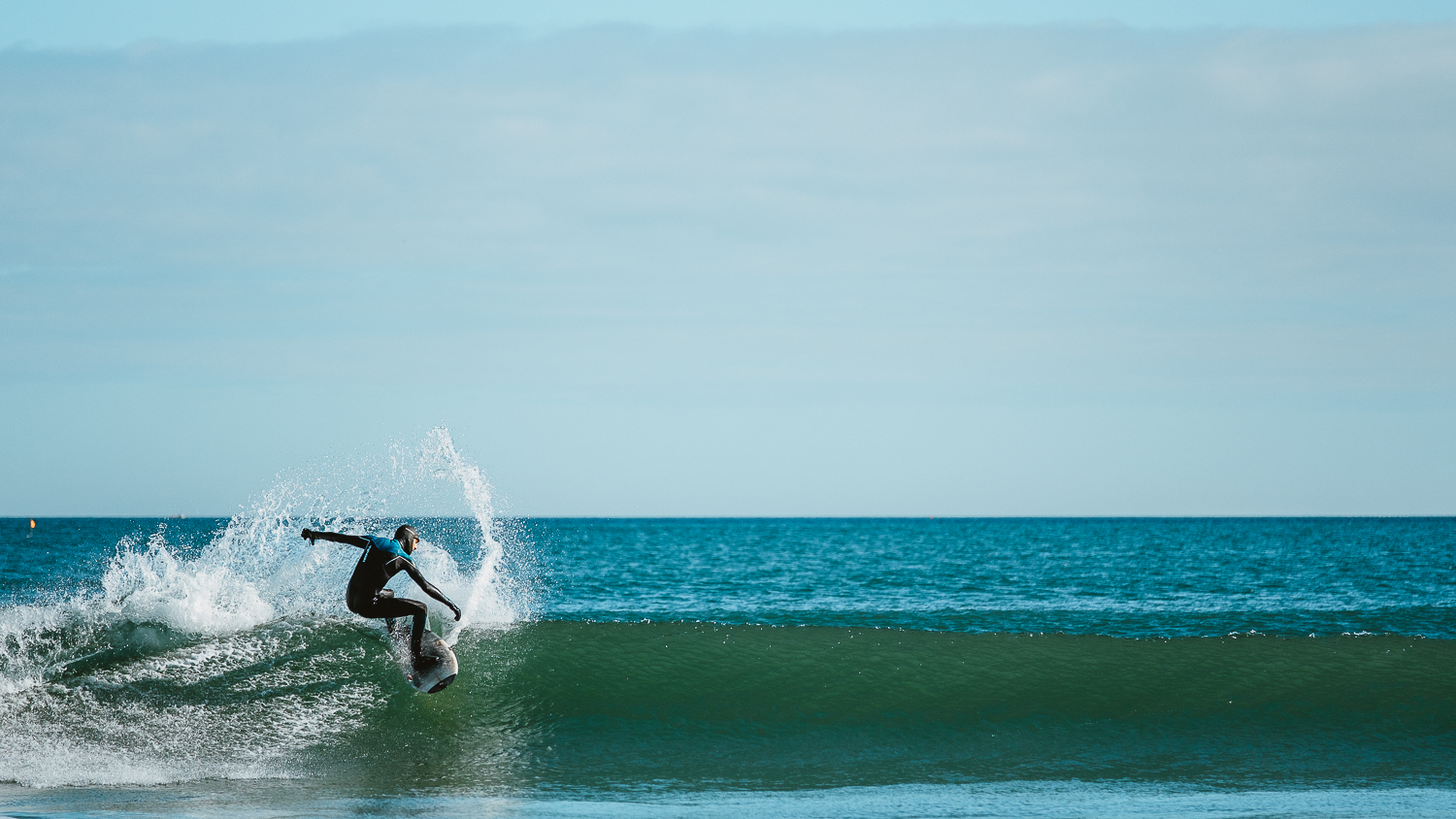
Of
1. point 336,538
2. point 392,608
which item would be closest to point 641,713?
point 392,608

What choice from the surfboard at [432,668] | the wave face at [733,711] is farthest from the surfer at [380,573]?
the wave face at [733,711]

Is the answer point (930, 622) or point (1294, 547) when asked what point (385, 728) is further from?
point (1294, 547)

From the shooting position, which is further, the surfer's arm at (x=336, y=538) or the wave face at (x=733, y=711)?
the wave face at (x=733, y=711)

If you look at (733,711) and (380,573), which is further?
(733,711)

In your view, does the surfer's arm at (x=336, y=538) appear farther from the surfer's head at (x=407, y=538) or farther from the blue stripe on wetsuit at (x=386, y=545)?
the surfer's head at (x=407, y=538)

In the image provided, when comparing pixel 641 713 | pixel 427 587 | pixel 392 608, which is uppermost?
pixel 427 587

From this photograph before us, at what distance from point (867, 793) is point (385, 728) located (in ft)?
16.3

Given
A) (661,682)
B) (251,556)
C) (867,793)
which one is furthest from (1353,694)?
(251,556)

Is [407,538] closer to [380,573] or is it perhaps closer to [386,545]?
[386,545]

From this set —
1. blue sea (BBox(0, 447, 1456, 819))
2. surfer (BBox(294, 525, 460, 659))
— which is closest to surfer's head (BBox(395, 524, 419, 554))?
surfer (BBox(294, 525, 460, 659))

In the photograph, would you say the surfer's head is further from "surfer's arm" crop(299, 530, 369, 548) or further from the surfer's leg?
the surfer's leg

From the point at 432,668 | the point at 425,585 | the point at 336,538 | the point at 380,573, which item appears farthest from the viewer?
the point at 432,668

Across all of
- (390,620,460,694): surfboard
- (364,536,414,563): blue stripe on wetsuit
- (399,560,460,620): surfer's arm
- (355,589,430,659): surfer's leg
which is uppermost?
(364,536,414,563): blue stripe on wetsuit

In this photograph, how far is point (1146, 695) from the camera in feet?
39.8
